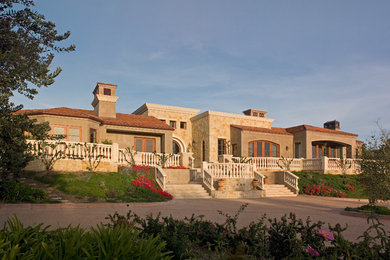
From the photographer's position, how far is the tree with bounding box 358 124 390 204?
36.4 feet

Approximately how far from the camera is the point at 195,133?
1177 inches

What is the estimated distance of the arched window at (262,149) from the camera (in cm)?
2781

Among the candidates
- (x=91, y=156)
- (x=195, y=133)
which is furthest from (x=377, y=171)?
(x=195, y=133)

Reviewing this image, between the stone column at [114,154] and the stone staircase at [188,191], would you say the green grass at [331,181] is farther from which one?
the stone column at [114,154]

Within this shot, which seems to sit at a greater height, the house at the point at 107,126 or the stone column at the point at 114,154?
the house at the point at 107,126

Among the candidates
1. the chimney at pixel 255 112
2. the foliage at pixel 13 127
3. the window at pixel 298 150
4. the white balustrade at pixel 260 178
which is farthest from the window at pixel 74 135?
the window at pixel 298 150

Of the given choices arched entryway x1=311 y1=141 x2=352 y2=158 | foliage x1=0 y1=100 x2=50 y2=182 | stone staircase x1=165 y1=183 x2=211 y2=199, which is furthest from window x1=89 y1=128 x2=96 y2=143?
arched entryway x1=311 y1=141 x2=352 y2=158

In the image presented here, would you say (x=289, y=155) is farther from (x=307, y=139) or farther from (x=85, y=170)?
(x=85, y=170)

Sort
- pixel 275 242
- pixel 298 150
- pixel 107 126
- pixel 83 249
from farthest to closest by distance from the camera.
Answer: pixel 298 150 < pixel 107 126 < pixel 275 242 < pixel 83 249

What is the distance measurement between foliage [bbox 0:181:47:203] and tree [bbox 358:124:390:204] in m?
12.4

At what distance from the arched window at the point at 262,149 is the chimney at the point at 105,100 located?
39.9 ft

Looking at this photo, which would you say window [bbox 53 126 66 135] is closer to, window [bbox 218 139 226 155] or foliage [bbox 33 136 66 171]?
foliage [bbox 33 136 66 171]

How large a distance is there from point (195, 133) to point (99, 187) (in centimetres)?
1626

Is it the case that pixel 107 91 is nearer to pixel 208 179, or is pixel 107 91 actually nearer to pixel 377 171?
pixel 208 179
